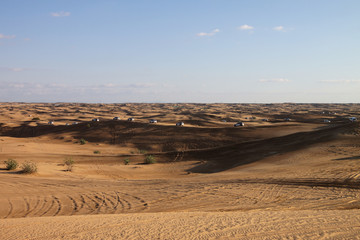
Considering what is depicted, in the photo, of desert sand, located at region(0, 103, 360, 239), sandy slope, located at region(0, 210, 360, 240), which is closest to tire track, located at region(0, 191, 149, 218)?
desert sand, located at region(0, 103, 360, 239)

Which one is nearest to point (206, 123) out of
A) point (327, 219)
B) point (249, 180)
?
point (249, 180)

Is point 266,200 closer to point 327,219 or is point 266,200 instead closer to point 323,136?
point 327,219

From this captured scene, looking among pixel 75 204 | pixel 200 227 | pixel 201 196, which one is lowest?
pixel 75 204

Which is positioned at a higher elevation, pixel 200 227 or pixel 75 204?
pixel 200 227

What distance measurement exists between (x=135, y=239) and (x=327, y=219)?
5.47 meters

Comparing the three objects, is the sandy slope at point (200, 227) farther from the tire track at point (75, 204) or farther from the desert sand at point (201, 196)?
the tire track at point (75, 204)

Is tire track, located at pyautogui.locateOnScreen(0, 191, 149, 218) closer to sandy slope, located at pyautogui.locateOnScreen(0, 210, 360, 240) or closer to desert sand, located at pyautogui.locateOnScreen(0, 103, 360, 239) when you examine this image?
desert sand, located at pyautogui.locateOnScreen(0, 103, 360, 239)

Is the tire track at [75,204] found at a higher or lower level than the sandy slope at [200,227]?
lower

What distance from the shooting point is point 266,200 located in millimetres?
12562

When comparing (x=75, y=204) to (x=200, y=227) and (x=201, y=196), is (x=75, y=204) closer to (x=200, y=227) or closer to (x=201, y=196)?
(x=201, y=196)

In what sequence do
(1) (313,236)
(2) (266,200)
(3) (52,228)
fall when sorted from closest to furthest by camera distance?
(1) (313,236), (3) (52,228), (2) (266,200)

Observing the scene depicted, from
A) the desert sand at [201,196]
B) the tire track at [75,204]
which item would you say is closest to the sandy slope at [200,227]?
the desert sand at [201,196]

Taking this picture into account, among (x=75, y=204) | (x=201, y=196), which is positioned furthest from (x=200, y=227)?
(x=75, y=204)

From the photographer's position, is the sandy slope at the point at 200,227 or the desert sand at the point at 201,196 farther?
the desert sand at the point at 201,196
